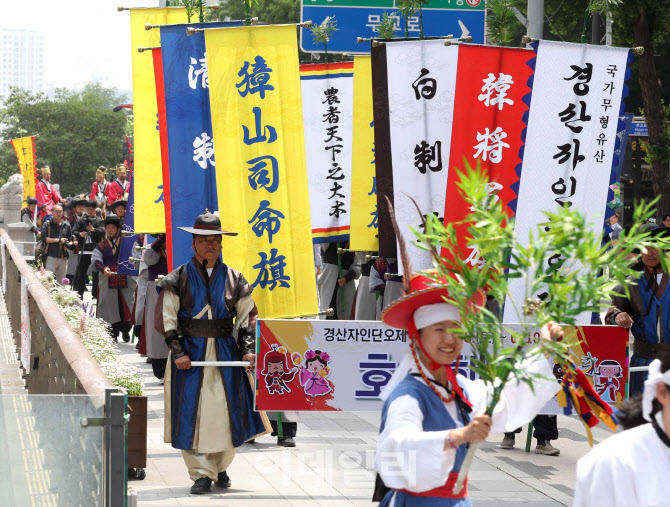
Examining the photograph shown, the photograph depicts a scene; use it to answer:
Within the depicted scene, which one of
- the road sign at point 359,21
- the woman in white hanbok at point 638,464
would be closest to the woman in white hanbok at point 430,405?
the woman in white hanbok at point 638,464

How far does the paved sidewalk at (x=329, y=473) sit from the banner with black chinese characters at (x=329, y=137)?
2812 mm

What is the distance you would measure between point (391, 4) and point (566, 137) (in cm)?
666

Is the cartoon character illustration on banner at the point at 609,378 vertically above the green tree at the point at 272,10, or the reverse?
the green tree at the point at 272,10

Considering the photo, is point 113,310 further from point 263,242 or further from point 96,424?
point 96,424

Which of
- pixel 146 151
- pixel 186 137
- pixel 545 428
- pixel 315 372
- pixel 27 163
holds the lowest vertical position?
pixel 545 428

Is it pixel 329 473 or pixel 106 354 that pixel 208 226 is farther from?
pixel 329 473

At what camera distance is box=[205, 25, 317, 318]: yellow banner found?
8.64m

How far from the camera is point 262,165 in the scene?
8.69m

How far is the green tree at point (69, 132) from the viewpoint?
175 ft

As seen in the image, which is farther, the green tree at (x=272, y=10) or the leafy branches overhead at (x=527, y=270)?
the green tree at (x=272, y=10)

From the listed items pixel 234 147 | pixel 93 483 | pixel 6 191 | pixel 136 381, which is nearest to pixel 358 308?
pixel 234 147

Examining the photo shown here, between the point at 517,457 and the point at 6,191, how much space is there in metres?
22.4

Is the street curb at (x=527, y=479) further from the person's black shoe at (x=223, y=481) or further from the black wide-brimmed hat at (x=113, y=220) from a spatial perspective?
the black wide-brimmed hat at (x=113, y=220)

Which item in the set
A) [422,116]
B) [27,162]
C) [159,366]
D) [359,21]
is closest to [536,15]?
[359,21]
